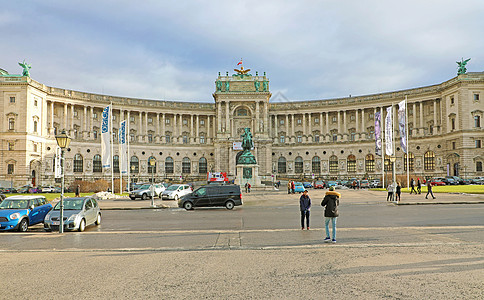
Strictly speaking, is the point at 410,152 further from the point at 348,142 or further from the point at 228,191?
the point at 228,191

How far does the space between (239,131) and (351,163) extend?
3063 centimetres

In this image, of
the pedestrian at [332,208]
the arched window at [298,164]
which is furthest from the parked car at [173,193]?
the arched window at [298,164]

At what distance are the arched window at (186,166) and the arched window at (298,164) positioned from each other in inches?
1136

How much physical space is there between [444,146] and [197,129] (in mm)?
61378

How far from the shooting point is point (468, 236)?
15.1 m

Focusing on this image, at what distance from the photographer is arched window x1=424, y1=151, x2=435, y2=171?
273 ft

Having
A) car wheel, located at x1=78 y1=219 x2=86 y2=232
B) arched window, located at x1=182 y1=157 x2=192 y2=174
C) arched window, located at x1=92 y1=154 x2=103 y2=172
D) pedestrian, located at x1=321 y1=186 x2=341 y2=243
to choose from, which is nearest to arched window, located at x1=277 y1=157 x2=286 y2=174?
arched window, located at x1=182 y1=157 x2=192 y2=174

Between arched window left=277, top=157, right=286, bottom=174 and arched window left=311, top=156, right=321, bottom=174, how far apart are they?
7690mm

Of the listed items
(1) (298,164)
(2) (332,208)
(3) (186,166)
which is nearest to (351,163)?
(1) (298,164)

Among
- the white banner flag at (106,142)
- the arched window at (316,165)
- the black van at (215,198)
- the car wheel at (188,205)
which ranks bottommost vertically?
the car wheel at (188,205)

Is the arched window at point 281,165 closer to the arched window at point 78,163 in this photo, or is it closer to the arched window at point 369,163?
Result: the arched window at point 369,163

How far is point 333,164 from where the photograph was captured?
96625 mm

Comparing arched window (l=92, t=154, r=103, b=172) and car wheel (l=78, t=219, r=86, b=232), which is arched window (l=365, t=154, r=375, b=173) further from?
car wheel (l=78, t=219, r=86, b=232)

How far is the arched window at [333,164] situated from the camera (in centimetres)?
9625
